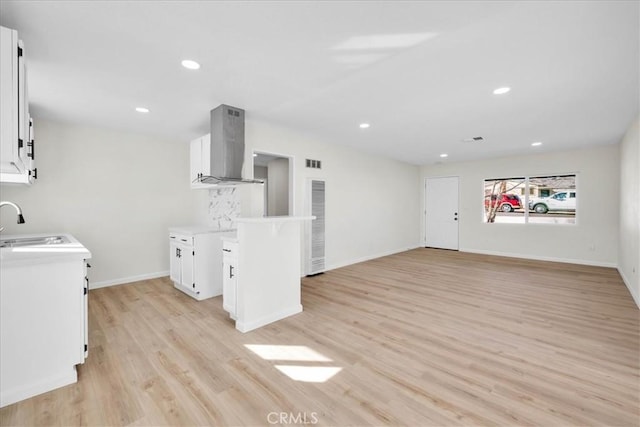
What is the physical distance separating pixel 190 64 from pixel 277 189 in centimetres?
457

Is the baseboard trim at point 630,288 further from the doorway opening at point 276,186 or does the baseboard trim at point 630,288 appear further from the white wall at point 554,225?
the doorway opening at point 276,186

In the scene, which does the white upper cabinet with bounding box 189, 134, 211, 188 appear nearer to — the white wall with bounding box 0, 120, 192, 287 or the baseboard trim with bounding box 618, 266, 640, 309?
the white wall with bounding box 0, 120, 192, 287

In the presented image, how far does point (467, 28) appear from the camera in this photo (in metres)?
1.91

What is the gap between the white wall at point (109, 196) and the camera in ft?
12.5

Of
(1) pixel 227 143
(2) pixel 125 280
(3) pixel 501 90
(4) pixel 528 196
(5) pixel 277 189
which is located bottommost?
(2) pixel 125 280

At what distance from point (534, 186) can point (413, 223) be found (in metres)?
2.98

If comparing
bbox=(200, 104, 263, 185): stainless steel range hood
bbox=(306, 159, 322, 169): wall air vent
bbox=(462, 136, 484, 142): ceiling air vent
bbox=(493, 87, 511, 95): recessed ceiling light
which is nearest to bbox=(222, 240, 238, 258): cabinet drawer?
bbox=(200, 104, 263, 185): stainless steel range hood

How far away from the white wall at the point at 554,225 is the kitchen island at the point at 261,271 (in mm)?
6031

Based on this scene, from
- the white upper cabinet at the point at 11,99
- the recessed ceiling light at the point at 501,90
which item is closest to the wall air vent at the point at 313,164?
the recessed ceiling light at the point at 501,90

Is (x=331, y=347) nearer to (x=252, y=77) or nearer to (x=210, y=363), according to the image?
(x=210, y=363)

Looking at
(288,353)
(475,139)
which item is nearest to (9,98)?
(288,353)

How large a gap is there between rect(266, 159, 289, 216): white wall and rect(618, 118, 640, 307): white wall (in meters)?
5.89

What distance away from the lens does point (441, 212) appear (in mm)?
8047

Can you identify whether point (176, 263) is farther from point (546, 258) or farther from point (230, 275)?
point (546, 258)
